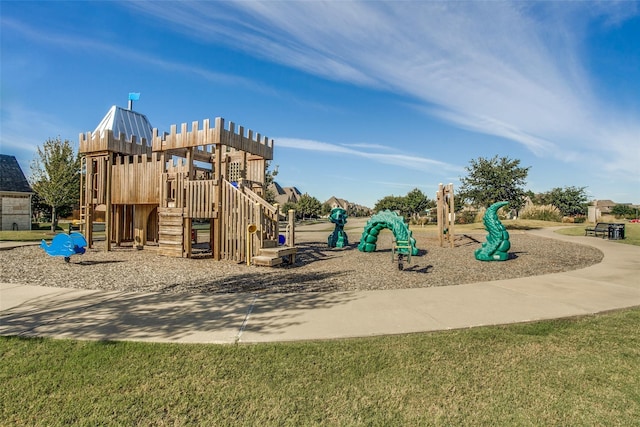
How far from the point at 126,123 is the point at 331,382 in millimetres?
29616

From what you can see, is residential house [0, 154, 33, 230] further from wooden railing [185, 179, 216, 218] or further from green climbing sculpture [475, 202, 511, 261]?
green climbing sculpture [475, 202, 511, 261]

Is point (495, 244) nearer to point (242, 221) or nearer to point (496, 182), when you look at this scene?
point (242, 221)

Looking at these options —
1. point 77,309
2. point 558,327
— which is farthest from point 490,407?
point 77,309

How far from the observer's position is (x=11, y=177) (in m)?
31.3

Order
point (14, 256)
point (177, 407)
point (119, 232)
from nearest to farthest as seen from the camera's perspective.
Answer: point (177, 407)
point (14, 256)
point (119, 232)

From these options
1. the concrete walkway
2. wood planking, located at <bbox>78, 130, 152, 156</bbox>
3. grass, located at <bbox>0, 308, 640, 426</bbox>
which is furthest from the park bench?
wood planking, located at <bbox>78, 130, 152, 156</bbox>

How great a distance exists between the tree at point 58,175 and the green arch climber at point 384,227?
26.2m

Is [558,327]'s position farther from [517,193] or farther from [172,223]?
[517,193]

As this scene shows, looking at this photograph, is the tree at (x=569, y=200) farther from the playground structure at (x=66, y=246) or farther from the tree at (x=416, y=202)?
the playground structure at (x=66, y=246)

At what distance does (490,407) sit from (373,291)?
400 cm

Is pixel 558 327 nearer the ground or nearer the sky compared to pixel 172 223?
nearer the ground

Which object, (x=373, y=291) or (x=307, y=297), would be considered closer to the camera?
(x=307, y=297)

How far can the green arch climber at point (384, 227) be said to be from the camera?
1225 cm

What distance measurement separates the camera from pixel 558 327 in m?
4.75
